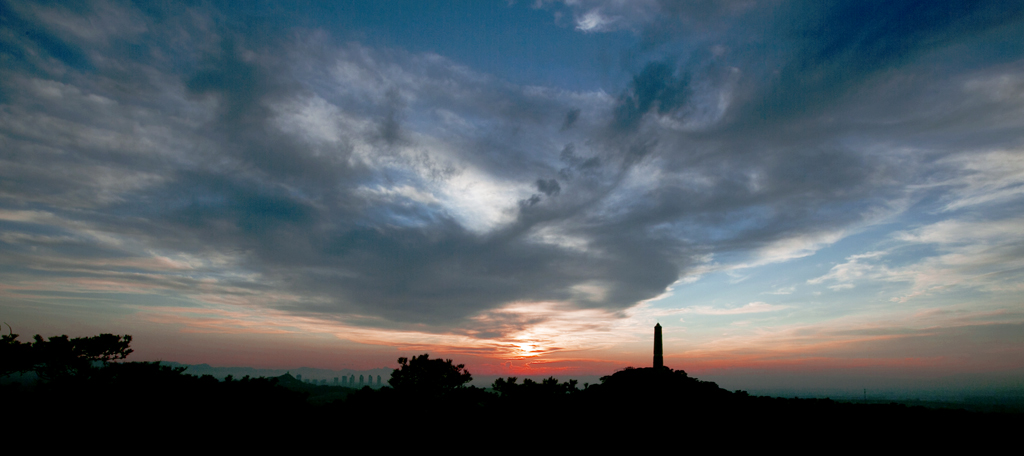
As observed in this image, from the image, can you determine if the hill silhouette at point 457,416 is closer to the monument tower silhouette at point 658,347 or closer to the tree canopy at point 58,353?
the tree canopy at point 58,353

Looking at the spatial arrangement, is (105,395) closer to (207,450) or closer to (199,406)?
(199,406)

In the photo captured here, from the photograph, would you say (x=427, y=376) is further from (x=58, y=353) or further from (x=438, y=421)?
(x=58, y=353)

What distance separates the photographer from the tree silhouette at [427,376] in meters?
50.8

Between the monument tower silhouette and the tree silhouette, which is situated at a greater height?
the monument tower silhouette

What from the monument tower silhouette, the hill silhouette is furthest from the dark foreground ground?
Answer: the monument tower silhouette

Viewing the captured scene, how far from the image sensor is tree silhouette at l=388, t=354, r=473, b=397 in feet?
167

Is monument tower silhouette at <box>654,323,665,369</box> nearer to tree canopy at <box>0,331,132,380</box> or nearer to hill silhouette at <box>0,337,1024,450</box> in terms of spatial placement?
hill silhouette at <box>0,337,1024,450</box>

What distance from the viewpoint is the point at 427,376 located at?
169ft

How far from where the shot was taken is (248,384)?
26938 mm

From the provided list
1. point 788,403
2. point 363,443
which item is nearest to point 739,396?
point 788,403

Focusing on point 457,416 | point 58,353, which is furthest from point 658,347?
point 58,353

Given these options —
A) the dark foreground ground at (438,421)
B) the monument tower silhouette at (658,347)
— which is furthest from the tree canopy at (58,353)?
the monument tower silhouette at (658,347)

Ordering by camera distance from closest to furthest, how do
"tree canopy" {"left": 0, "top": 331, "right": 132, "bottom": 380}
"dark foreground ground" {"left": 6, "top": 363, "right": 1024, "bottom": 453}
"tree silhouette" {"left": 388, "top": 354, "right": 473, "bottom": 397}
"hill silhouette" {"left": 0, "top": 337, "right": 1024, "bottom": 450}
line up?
"dark foreground ground" {"left": 6, "top": 363, "right": 1024, "bottom": 453} < "hill silhouette" {"left": 0, "top": 337, "right": 1024, "bottom": 450} < "tree canopy" {"left": 0, "top": 331, "right": 132, "bottom": 380} < "tree silhouette" {"left": 388, "top": 354, "right": 473, "bottom": 397}

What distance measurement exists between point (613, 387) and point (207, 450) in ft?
95.9
